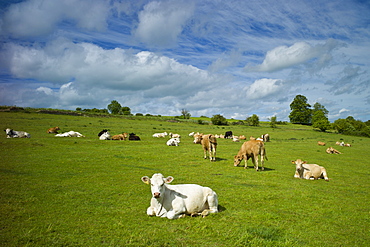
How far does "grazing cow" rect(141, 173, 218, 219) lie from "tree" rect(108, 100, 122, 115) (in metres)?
122

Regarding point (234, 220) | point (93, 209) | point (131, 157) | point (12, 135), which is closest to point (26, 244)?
point (93, 209)

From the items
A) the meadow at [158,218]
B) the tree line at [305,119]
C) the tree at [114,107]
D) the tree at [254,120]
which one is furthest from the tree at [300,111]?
the meadow at [158,218]

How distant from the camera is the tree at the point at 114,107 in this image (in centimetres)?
12404

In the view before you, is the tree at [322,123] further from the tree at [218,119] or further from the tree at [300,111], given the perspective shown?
the tree at [218,119]

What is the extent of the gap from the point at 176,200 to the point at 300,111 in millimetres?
125340

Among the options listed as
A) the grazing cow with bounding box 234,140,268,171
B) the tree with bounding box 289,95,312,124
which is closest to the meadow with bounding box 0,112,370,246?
the grazing cow with bounding box 234,140,268,171

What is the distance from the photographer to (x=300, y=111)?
117812 millimetres

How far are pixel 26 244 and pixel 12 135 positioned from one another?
866 inches

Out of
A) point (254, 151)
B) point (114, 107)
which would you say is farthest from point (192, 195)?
point (114, 107)

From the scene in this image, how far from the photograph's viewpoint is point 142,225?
21.5ft

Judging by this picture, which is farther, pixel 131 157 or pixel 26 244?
pixel 131 157

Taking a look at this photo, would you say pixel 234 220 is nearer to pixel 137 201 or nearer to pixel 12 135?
pixel 137 201

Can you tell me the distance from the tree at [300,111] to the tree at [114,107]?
90587mm

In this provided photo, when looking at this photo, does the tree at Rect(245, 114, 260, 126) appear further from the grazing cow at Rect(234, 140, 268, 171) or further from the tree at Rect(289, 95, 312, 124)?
the grazing cow at Rect(234, 140, 268, 171)
